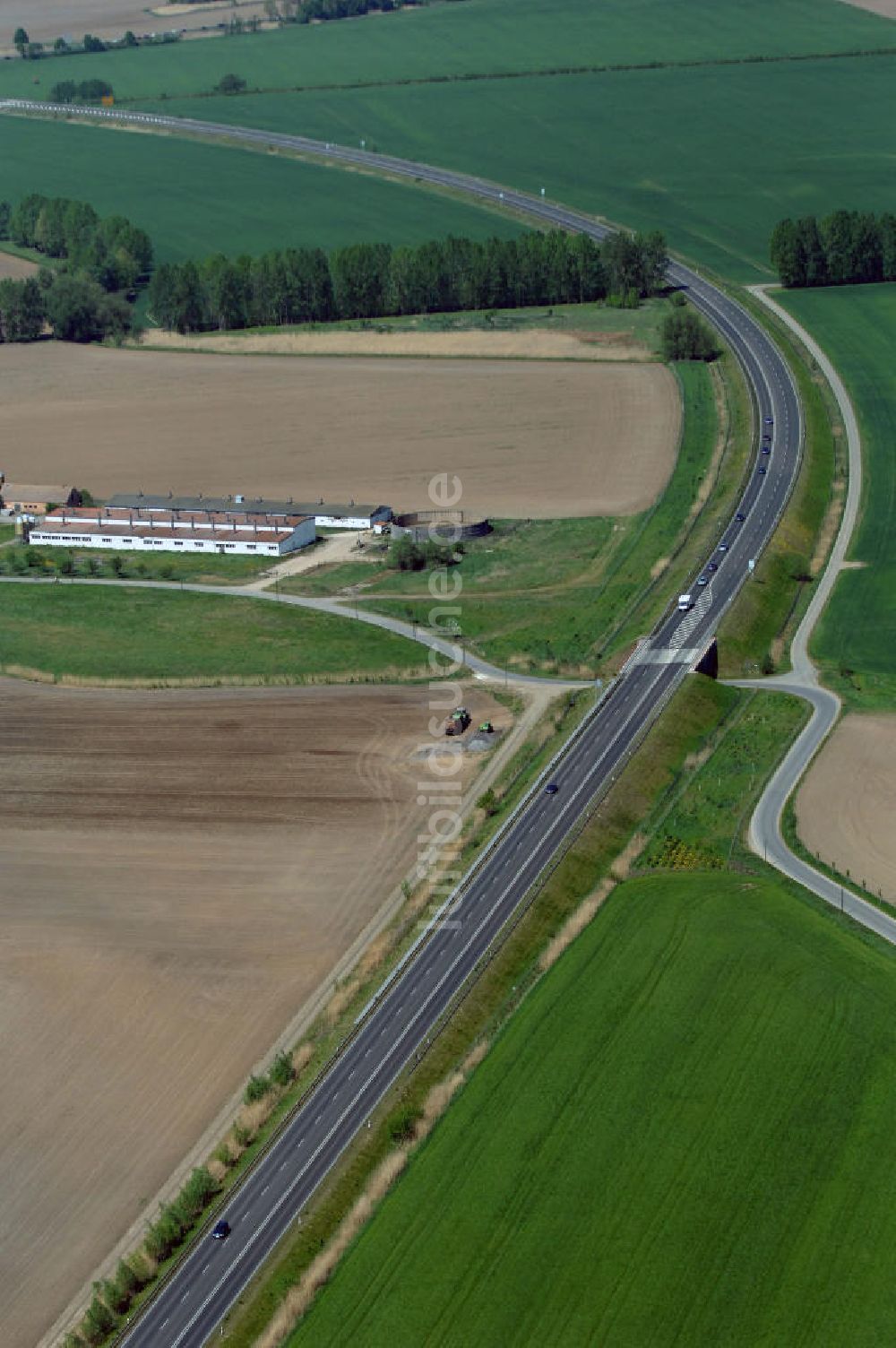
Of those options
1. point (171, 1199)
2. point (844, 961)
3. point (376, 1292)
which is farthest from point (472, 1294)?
point (844, 961)

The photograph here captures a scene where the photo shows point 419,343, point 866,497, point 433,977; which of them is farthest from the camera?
point 419,343

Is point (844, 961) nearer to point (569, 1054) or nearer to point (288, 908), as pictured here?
point (569, 1054)

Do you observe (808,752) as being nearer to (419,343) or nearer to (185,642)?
(185,642)

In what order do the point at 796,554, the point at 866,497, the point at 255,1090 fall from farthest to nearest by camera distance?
the point at 866,497
the point at 796,554
the point at 255,1090

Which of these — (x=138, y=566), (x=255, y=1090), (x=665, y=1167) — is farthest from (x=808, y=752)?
(x=138, y=566)

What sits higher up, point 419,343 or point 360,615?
point 419,343

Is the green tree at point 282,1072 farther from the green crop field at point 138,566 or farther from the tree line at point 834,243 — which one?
the tree line at point 834,243
